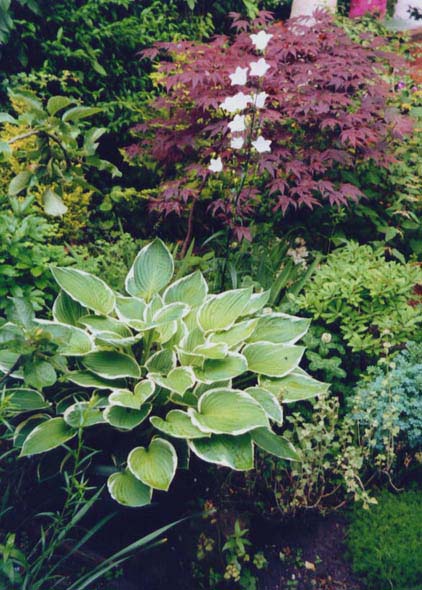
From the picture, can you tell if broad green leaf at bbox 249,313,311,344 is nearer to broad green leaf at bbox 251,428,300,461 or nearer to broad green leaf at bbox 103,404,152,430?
broad green leaf at bbox 251,428,300,461

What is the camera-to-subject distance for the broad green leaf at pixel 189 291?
2900 millimetres

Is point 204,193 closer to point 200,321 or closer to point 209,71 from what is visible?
point 209,71

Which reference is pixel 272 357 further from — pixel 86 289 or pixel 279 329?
pixel 86 289

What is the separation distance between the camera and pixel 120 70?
4.93m

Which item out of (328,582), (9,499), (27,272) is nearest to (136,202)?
(27,272)

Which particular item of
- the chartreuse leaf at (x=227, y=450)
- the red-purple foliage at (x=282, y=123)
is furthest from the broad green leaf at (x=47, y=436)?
the red-purple foliage at (x=282, y=123)

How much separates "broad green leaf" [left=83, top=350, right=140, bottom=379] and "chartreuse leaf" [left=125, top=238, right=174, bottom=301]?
0.48 m

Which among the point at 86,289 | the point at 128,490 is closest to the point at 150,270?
the point at 86,289

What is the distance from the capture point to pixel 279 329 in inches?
112

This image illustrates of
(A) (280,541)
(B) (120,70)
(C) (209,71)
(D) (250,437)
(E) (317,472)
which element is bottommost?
(A) (280,541)

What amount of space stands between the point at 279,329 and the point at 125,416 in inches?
34.6

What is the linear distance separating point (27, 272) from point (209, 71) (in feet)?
5.67

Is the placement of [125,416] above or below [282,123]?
below

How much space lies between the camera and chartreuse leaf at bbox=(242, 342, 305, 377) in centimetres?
261
